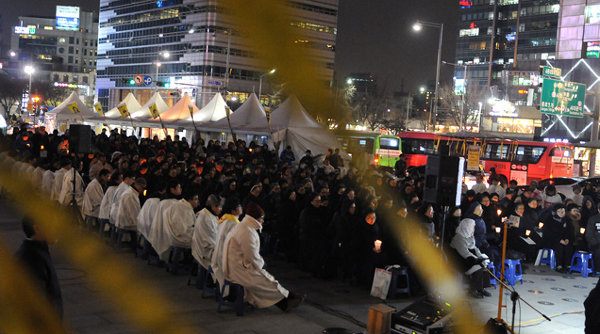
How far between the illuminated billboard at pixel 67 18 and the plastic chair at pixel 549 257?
423 ft

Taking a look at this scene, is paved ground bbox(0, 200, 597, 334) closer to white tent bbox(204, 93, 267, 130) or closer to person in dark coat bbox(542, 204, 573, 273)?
person in dark coat bbox(542, 204, 573, 273)

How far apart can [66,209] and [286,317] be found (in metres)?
6.79

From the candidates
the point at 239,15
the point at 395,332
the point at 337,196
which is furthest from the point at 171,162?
the point at 239,15

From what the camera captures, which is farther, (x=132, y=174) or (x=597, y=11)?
(x=597, y=11)

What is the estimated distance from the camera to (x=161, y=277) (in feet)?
28.2

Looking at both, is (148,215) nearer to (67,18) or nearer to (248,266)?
(248,266)

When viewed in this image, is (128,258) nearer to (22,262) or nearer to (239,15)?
(22,262)

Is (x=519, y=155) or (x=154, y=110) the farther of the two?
(x=154, y=110)

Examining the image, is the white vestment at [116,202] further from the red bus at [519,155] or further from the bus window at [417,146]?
the bus window at [417,146]

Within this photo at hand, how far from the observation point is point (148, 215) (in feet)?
30.5

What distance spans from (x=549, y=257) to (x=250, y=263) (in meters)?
7.80

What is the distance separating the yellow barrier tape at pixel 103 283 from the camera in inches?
153

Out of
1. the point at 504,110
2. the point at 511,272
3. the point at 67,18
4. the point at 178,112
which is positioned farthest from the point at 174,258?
the point at 67,18

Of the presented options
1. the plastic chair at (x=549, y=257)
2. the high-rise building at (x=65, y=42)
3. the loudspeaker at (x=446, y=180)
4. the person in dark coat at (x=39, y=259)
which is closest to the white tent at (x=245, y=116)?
the plastic chair at (x=549, y=257)
